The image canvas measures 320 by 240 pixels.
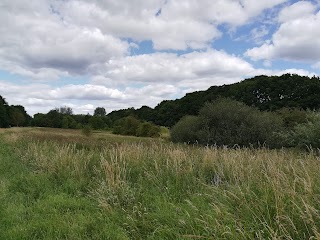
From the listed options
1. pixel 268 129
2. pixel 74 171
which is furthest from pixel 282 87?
pixel 74 171

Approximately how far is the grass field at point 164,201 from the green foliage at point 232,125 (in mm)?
25540

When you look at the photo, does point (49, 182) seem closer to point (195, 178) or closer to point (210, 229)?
point (195, 178)

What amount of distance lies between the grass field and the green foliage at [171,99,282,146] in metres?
25.5

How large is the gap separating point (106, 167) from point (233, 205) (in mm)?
3305

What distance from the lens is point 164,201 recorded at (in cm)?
620

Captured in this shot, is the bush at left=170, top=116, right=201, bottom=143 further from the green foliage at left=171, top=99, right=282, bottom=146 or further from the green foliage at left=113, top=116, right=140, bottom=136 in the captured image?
the green foliage at left=113, top=116, right=140, bottom=136

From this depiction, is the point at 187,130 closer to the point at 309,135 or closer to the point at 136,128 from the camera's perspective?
the point at 309,135

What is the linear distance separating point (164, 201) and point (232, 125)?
2939 cm

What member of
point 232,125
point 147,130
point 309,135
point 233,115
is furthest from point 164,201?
point 147,130

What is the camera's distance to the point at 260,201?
4.66m

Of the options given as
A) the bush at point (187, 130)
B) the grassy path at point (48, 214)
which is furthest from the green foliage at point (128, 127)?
the grassy path at point (48, 214)

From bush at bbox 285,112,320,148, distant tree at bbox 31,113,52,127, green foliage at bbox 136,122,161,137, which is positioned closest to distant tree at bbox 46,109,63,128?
distant tree at bbox 31,113,52,127

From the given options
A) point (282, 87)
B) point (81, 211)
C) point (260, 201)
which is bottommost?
point (81, 211)

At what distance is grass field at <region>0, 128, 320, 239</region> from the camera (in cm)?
415
